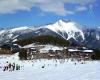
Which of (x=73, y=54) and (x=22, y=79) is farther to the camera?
(x=73, y=54)

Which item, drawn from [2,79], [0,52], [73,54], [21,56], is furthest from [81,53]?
[2,79]

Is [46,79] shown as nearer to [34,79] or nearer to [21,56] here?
[34,79]

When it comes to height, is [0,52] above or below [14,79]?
above

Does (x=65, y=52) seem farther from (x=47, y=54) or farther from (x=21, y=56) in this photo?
(x=21, y=56)

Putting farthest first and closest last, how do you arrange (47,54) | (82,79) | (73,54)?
(73,54) → (47,54) → (82,79)

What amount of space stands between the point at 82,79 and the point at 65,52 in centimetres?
13189

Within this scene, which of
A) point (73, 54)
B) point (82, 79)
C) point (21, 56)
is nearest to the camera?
point (82, 79)

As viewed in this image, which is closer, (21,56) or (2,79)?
(2,79)

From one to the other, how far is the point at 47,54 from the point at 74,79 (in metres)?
119

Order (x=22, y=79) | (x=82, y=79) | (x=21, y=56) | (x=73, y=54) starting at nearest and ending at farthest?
(x=82, y=79), (x=22, y=79), (x=21, y=56), (x=73, y=54)

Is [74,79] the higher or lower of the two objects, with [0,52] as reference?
lower

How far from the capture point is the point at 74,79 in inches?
1099

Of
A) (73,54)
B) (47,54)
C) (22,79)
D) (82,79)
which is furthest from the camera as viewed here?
(73,54)

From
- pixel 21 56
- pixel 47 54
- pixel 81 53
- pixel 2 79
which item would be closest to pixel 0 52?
pixel 47 54
